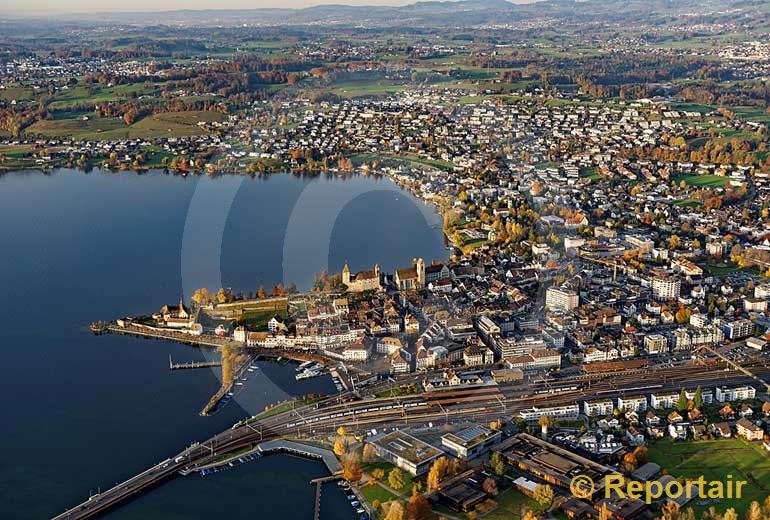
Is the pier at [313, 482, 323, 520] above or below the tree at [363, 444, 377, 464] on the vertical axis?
below

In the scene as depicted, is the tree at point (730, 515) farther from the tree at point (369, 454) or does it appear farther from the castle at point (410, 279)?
the castle at point (410, 279)

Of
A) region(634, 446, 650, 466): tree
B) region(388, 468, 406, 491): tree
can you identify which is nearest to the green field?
region(388, 468, 406, 491): tree

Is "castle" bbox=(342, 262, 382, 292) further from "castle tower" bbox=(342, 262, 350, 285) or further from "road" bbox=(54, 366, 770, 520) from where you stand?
"road" bbox=(54, 366, 770, 520)

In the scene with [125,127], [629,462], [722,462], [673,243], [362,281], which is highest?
[125,127]

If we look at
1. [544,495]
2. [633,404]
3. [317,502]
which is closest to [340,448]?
[317,502]

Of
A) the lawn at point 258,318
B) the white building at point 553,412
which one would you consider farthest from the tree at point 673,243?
the lawn at point 258,318

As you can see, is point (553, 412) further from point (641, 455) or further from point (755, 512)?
point (755, 512)

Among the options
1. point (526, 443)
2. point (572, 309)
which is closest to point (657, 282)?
point (572, 309)
